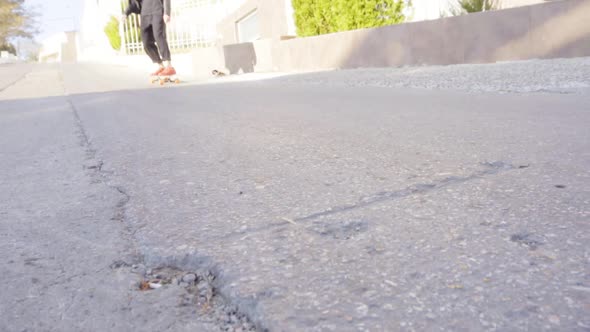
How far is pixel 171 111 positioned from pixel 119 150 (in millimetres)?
1847

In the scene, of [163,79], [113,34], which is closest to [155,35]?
[163,79]

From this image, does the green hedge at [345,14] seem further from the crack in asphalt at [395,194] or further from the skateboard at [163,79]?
the crack in asphalt at [395,194]

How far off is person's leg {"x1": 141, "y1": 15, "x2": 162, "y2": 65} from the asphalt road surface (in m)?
6.13

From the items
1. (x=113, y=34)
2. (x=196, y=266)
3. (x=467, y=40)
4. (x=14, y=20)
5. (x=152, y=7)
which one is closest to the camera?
(x=196, y=266)

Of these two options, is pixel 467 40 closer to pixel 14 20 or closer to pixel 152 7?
pixel 152 7

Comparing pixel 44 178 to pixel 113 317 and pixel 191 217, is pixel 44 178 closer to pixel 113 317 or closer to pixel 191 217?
pixel 191 217

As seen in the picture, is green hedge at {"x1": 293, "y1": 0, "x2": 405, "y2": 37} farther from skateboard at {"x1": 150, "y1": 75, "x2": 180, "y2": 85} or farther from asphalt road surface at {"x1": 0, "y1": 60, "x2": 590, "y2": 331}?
asphalt road surface at {"x1": 0, "y1": 60, "x2": 590, "y2": 331}

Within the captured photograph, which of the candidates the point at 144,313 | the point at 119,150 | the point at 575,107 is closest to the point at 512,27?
the point at 575,107

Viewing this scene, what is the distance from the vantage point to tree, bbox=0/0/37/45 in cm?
4678

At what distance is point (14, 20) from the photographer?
49000 millimetres

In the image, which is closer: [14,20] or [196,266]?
[196,266]

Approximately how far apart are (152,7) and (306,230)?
8.19 metres

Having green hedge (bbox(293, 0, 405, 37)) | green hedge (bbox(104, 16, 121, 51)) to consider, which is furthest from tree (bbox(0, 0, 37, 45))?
green hedge (bbox(293, 0, 405, 37))

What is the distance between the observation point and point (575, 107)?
3717 millimetres
